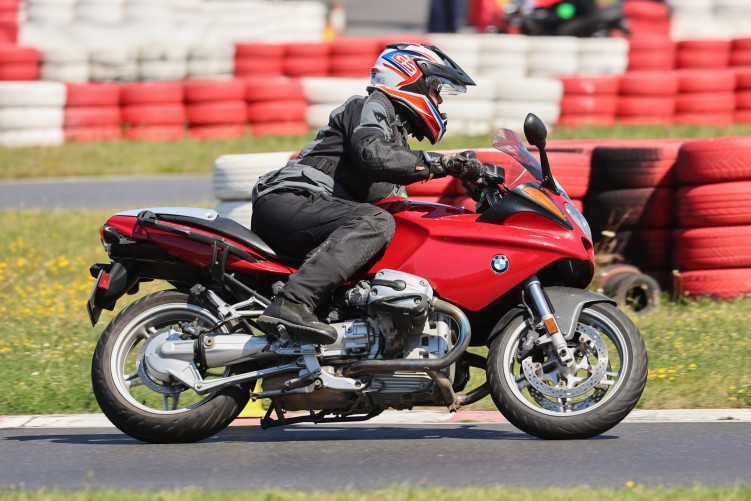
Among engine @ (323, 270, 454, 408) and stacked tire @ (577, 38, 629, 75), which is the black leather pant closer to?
engine @ (323, 270, 454, 408)

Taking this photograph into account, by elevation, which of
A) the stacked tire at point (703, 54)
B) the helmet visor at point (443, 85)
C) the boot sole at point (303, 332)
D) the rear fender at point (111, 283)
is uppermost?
the helmet visor at point (443, 85)

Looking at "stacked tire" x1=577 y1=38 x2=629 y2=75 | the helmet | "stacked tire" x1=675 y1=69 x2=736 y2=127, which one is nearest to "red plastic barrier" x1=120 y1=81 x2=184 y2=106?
"stacked tire" x1=577 y1=38 x2=629 y2=75

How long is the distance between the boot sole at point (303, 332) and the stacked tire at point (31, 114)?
11480mm

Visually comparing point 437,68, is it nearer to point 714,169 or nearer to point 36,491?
point 36,491

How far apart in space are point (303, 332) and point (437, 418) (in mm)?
1165

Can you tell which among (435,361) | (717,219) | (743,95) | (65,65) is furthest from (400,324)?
(65,65)

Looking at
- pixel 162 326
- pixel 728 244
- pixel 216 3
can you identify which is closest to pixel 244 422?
pixel 162 326

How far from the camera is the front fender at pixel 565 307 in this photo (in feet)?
18.6

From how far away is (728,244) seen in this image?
8.96 meters

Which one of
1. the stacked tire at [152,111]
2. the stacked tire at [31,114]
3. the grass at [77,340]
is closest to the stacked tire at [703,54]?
the stacked tire at [152,111]

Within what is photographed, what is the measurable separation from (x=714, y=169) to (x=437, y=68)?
3.76 meters

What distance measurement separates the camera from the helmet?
Result: 5887mm

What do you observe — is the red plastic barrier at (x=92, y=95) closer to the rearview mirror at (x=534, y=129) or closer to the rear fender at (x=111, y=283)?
the rear fender at (x=111, y=283)

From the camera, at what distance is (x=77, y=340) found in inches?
329
